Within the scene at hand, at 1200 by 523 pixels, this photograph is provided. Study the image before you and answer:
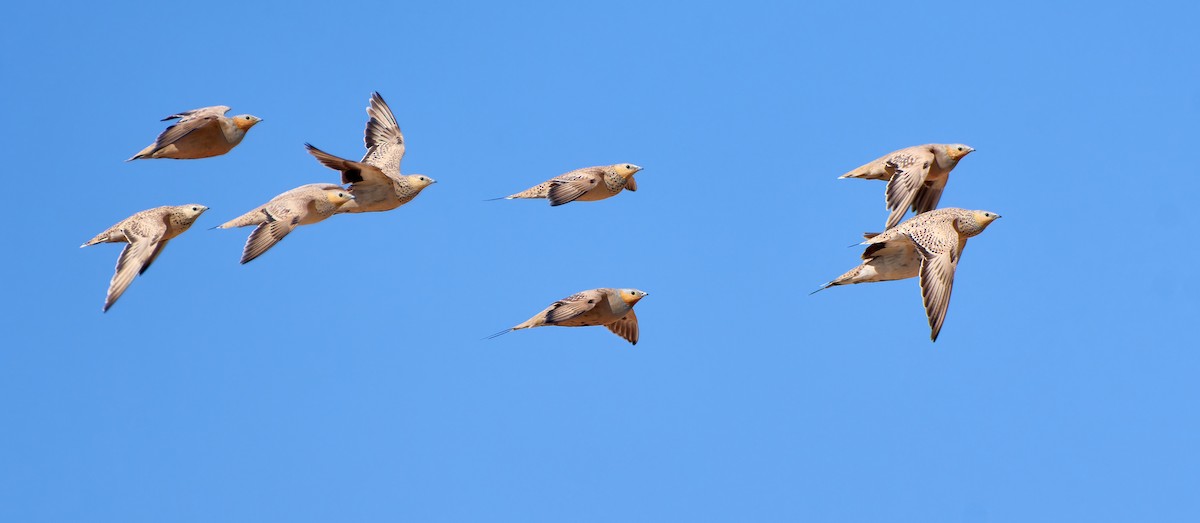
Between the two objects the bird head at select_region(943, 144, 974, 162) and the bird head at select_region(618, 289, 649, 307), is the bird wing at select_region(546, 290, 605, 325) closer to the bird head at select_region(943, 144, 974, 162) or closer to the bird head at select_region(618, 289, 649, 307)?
the bird head at select_region(618, 289, 649, 307)

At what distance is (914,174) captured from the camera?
2522 cm

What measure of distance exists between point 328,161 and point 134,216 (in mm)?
3014

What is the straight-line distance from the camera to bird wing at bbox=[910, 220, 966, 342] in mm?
21828

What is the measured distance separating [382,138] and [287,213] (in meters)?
6.47

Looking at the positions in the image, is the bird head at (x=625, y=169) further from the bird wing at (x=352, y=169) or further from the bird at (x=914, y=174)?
the bird wing at (x=352, y=169)

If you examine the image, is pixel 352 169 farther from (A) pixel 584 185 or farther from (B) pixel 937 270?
(B) pixel 937 270

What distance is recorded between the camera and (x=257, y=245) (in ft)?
74.0

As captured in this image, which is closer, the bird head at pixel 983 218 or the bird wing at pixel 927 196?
the bird head at pixel 983 218

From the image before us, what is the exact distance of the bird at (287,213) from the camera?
Answer: 2272 cm

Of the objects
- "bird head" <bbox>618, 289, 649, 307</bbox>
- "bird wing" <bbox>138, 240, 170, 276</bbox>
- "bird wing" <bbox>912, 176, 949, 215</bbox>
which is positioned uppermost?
"bird wing" <bbox>912, 176, 949, 215</bbox>

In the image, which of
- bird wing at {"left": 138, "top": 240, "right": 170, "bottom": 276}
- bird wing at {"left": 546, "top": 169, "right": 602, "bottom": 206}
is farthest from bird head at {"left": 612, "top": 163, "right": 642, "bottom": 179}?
bird wing at {"left": 138, "top": 240, "right": 170, "bottom": 276}

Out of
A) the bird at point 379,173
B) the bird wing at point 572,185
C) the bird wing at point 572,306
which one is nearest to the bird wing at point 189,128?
the bird at point 379,173

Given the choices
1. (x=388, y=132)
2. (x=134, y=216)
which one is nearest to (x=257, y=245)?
(x=134, y=216)

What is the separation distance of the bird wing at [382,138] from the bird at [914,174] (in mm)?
7760
